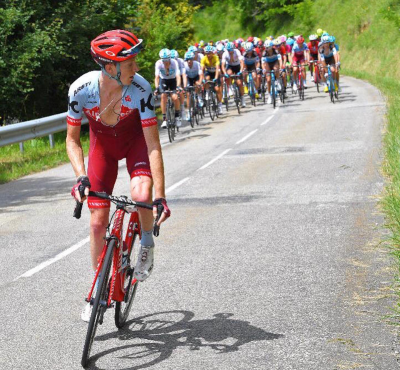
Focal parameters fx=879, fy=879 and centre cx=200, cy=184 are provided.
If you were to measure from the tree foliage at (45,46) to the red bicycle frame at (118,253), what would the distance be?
54.8 feet

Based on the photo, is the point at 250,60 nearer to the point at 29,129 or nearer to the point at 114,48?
the point at 29,129

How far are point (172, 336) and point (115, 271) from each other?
2.37ft

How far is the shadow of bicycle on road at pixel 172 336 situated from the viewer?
5.54m

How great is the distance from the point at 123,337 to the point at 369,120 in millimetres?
17203

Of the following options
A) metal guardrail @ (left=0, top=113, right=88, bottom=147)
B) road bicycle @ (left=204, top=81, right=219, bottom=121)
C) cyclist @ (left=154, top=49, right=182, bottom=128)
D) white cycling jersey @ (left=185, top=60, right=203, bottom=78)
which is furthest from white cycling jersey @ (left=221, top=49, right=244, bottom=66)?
metal guardrail @ (left=0, top=113, right=88, bottom=147)

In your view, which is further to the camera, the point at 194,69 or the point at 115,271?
the point at 194,69

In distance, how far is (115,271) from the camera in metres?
5.56

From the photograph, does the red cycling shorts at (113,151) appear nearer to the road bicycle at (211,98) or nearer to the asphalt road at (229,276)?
the asphalt road at (229,276)

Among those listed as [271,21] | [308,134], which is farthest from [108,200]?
[271,21]

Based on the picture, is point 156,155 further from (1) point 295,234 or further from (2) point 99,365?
(1) point 295,234

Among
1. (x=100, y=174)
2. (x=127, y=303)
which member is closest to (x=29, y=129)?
(x=127, y=303)

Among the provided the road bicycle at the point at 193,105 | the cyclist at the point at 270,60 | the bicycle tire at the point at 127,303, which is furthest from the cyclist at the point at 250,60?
the bicycle tire at the point at 127,303

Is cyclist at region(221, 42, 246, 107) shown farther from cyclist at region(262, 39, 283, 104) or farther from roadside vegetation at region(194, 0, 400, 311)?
roadside vegetation at region(194, 0, 400, 311)

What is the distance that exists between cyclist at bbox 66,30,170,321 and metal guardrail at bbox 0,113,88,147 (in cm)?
1166
